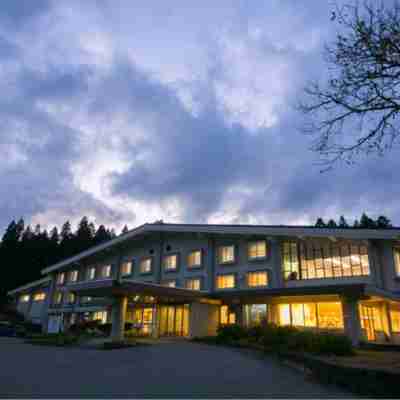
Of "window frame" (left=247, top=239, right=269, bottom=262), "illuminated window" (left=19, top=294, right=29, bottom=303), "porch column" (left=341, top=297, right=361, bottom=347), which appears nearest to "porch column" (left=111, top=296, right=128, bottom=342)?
"window frame" (left=247, top=239, right=269, bottom=262)

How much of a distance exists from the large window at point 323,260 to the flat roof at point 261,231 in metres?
1.53

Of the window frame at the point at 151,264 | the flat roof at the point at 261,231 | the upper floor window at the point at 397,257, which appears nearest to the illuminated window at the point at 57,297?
the flat roof at the point at 261,231

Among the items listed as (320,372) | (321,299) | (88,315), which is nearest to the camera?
(320,372)

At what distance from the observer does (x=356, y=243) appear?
20.8m

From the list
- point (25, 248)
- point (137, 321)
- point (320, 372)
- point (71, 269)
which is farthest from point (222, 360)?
point (25, 248)

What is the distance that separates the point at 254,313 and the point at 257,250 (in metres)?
4.04

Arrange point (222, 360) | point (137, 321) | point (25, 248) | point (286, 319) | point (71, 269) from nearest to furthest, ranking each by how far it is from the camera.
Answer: point (222, 360) → point (286, 319) → point (137, 321) → point (71, 269) → point (25, 248)

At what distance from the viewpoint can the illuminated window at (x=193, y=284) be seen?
26.1 m

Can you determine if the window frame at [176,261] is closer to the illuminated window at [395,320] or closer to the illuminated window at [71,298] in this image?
the illuminated window at [71,298]

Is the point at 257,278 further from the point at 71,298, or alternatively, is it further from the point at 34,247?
the point at 34,247

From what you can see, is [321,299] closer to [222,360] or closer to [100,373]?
[222,360]

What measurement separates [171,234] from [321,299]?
13.0 meters

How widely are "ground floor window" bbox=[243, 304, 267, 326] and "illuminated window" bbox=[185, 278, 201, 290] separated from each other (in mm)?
4280

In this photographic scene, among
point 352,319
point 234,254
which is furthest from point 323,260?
point 234,254
